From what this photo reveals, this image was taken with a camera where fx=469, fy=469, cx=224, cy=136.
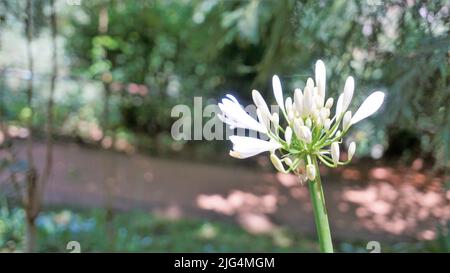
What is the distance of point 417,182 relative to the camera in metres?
3.50

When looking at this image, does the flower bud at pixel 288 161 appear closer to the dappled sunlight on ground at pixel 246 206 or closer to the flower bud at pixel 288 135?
the flower bud at pixel 288 135

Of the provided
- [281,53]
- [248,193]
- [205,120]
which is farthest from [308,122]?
[248,193]

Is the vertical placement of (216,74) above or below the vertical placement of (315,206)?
above

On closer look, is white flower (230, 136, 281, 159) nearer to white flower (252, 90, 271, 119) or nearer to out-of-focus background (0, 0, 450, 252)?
white flower (252, 90, 271, 119)

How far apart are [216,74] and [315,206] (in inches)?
152

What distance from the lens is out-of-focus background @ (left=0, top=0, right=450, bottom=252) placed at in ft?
5.34

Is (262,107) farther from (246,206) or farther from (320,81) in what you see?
(246,206)

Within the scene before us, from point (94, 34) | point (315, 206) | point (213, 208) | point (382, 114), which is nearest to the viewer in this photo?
point (315, 206)

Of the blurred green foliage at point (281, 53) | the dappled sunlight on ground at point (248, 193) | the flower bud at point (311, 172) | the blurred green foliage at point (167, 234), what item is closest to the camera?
the flower bud at point (311, 172)

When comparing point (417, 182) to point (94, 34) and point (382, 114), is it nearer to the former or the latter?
point (382, 114)

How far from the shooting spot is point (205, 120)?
69.6 inches

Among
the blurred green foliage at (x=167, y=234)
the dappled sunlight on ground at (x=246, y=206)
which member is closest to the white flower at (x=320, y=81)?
the blurred green foliage at (x=167, y=234)

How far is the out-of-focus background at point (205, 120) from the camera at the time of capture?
1.63 m
